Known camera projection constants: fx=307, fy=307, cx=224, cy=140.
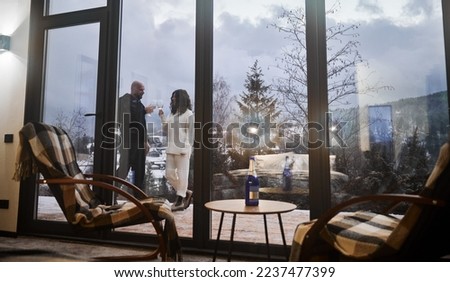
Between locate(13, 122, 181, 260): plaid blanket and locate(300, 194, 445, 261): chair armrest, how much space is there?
85 cm

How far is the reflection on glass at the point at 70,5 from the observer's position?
305cm

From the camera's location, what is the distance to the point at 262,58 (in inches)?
112

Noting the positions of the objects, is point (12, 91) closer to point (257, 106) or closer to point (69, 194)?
point (69, 194)

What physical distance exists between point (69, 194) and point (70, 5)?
2194mm

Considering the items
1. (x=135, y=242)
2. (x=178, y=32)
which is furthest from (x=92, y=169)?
(x=178, y=32)

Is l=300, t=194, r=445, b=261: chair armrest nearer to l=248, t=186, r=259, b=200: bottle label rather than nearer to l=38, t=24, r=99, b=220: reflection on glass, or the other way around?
l=248, t=186, r=259, b=200: bottle label

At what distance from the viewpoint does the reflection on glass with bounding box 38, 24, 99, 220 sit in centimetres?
299

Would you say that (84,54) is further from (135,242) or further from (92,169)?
(135,242)

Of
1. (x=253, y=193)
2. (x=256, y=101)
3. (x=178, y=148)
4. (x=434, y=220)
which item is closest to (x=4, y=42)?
(x=178, y=148)

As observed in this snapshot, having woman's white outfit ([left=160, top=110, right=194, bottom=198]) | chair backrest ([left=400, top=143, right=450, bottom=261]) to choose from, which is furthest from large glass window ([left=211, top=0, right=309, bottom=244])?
chair backrest ([left=400, top=143, right=450, bottom=261])

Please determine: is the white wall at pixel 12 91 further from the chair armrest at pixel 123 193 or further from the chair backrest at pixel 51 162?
the chair armrest at pixel 123 193

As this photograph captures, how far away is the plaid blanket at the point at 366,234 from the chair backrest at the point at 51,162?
4.68 ft

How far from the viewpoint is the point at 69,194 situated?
78.0 inches

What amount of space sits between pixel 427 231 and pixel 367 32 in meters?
1.78
